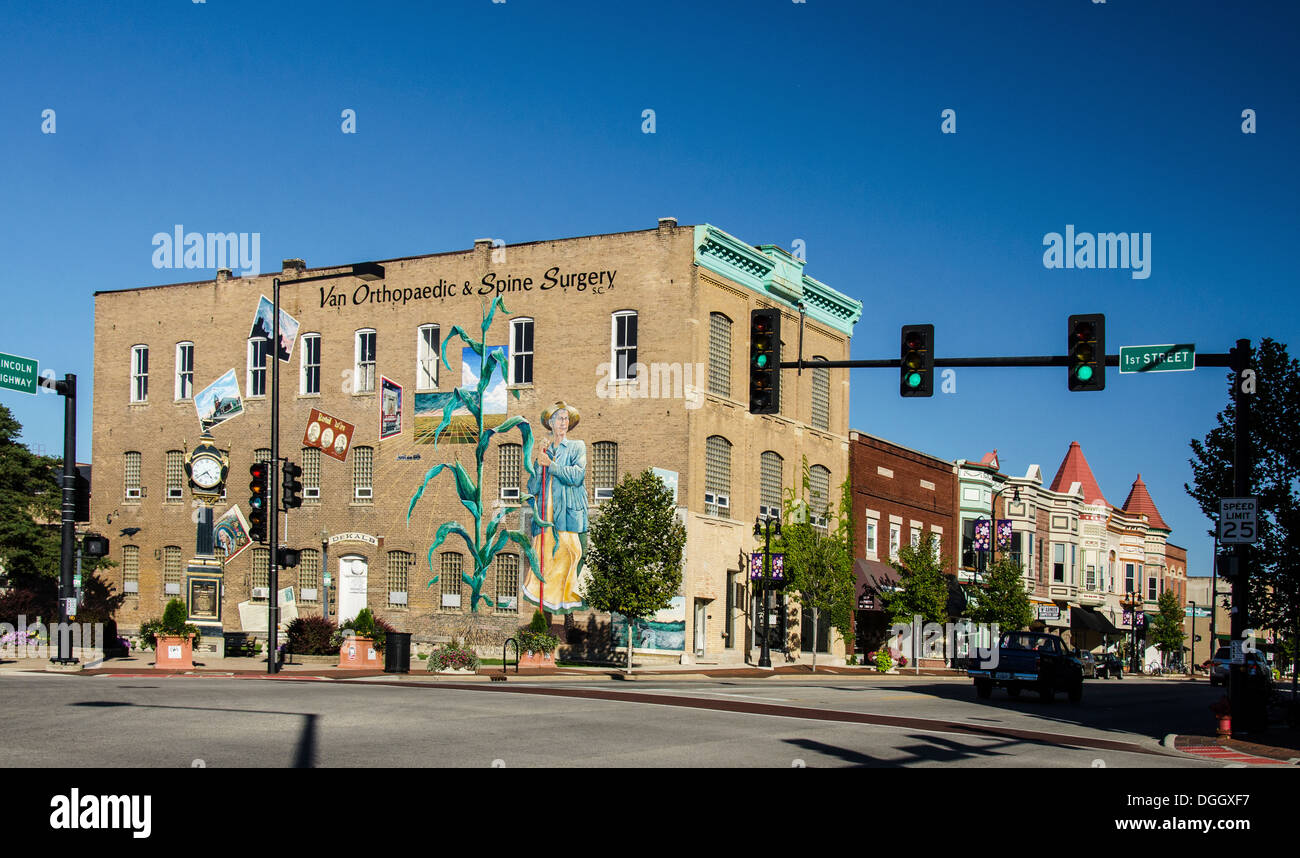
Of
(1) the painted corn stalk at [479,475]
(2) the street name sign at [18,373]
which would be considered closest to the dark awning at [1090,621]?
(1) the painted corn stalk at [479,475]

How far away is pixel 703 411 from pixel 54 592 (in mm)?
28220

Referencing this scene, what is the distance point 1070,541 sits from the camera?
76750 mm

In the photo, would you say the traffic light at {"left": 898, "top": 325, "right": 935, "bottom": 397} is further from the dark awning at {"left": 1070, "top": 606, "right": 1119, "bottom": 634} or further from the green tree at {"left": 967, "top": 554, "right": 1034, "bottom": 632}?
the dark awning at {"left": 1070, "top": 606, "right": 1119, "bottom": 634}

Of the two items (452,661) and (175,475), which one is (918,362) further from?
(175,475)

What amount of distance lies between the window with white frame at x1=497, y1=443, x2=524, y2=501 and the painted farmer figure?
0.75 metres

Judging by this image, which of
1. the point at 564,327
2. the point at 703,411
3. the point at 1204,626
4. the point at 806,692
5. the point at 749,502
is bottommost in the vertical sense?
the point at 1204,626

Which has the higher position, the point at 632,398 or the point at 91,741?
the point at 632,398

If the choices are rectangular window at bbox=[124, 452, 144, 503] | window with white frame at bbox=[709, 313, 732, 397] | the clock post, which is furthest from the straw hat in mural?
rectangular window at bbox=[124, 452, 144, 503]

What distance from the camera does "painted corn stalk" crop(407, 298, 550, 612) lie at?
150 ft

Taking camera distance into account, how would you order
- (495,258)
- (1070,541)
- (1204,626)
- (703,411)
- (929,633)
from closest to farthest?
1. (703,411)
2. (495,258)
3. (929,633)
4. (1070,541)
5. (1204,626)

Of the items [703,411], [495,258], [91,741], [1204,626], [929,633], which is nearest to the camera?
[91,741]

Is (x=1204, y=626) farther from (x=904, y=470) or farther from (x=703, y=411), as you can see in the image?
(x=703, y=411)

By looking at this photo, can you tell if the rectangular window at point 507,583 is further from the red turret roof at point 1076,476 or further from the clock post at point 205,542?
the red turret roof at point 1076,476

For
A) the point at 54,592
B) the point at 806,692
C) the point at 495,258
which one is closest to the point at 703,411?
the point at 495,258
